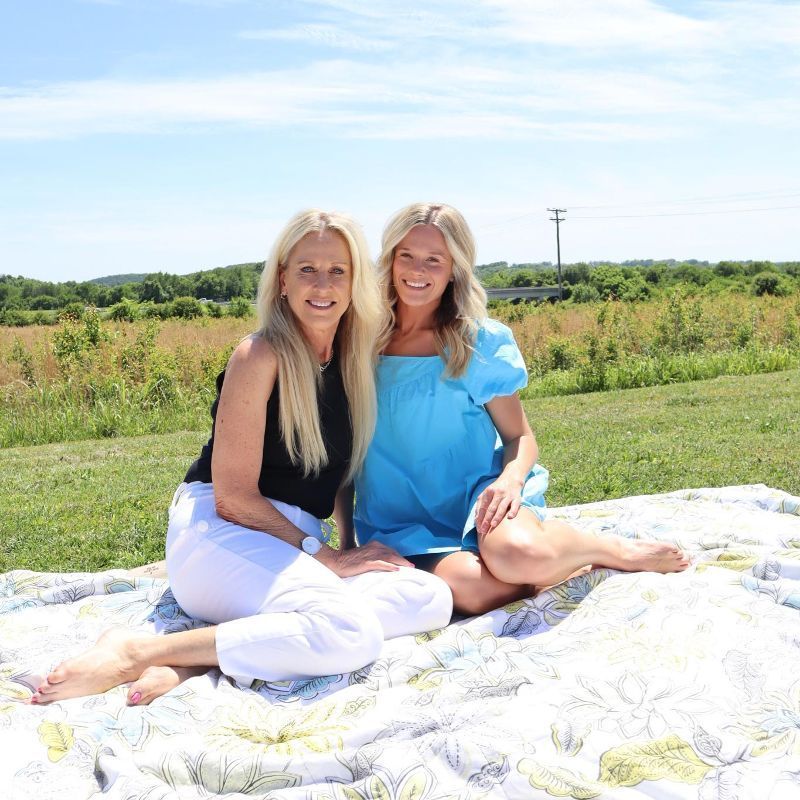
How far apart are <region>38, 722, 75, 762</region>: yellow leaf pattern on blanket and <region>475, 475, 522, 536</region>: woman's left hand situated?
58.2 inches

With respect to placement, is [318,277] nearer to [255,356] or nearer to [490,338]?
[255,356]

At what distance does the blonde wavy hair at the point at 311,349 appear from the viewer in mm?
3162

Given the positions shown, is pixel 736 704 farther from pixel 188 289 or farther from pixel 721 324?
pixel 188 289

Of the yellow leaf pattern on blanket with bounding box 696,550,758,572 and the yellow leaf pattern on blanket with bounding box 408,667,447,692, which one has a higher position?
the yellow leaf pattern on blanket with bounding box 696,550,758,572

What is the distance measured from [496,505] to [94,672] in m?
1.45

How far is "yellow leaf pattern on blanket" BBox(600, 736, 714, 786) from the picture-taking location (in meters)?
2.18

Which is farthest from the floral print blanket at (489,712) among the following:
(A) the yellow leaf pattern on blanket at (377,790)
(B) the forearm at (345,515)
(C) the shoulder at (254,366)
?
(C) the shoulder at (254,366)

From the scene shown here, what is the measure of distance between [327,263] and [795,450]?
14.8 feet

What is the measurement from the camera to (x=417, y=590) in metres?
3.11

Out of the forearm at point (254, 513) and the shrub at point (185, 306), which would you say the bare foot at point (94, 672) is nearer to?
the forearm at point (254, 513)

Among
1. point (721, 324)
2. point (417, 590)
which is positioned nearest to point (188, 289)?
point (721, 324)

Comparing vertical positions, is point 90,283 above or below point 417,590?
above

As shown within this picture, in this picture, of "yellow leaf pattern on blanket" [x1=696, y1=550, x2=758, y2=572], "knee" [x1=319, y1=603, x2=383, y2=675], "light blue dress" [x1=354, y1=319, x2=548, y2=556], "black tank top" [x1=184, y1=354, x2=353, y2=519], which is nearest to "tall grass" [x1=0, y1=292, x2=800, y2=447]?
"light blue dress" [x1=354, y1=319, x2=548, y2=556]

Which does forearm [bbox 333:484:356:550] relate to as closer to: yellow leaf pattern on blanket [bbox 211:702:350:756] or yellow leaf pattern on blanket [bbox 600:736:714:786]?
yellow leaf pattern on blanket [bbox 211:702:350:756]
